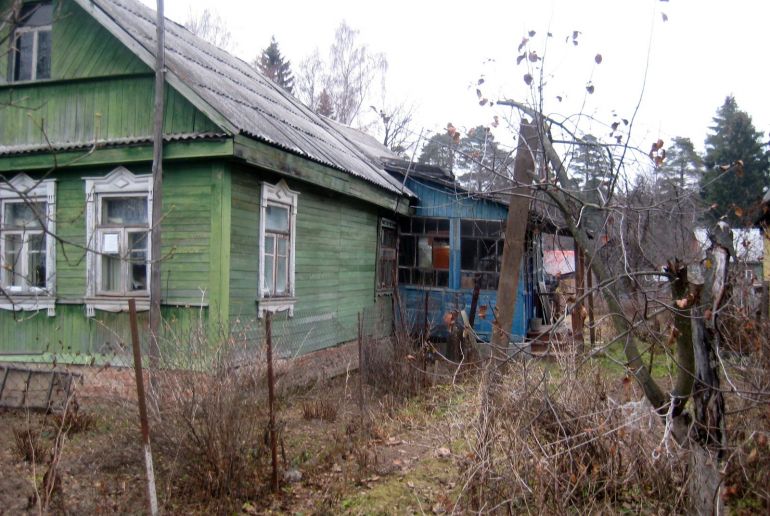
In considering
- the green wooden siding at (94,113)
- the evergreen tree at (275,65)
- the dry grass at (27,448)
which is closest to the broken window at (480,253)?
the green wooden siding at (94,113)

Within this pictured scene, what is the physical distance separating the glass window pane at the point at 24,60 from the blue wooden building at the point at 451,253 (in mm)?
6729

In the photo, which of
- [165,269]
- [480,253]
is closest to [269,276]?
[165,269]

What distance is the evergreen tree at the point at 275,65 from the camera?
123 feet

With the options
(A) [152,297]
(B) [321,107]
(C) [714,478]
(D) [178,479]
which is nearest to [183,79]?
(A) [152,297]

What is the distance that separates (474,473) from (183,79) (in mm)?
5750

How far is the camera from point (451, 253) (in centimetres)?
1318

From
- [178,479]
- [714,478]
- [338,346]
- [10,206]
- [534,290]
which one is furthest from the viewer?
[534,290]

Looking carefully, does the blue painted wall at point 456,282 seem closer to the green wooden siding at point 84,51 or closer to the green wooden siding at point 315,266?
the green wooden siding at point 315,266

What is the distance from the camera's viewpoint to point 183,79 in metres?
7.50

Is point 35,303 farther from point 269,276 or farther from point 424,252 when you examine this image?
point 424,252

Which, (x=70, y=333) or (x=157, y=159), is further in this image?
(x=70, y=333)

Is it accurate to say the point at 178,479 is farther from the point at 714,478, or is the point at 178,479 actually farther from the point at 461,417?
the point at 714,478

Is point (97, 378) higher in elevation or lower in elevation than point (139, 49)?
lower

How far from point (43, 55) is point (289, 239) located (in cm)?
428
